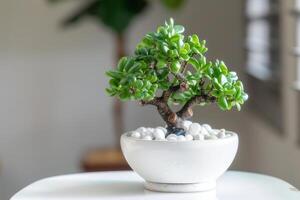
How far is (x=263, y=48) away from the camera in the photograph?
3352 millimetres

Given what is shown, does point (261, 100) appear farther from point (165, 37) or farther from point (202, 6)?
point (165, 37)

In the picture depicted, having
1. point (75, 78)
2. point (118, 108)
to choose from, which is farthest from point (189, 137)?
point (75, 78)

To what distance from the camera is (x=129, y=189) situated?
1.29m

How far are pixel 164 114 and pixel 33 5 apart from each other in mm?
2706

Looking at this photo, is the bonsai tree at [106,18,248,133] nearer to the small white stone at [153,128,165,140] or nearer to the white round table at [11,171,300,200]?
the small white stone at [153,128,165,140]

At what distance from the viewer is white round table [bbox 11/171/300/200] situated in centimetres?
123

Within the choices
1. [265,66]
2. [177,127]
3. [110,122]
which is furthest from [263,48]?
[177,127]

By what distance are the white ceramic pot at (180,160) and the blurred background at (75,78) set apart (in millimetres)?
2372

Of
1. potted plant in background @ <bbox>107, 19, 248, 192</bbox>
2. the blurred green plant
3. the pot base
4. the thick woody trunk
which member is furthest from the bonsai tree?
the thick woody trunk

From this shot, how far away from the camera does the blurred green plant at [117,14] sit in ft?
11.3

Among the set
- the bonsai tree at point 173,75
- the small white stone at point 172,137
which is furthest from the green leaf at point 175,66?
the small white stone at point 172,137

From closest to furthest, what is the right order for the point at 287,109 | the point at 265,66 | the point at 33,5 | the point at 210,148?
the point at 210,148 → the point at 287,109 → the point at 265,66 → the point at 33,5

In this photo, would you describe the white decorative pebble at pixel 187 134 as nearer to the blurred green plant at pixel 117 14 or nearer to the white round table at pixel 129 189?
the white round table at pixel 129 189

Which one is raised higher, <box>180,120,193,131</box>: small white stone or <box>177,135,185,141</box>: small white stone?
<box>180,120,193,131</box>: small white stone
